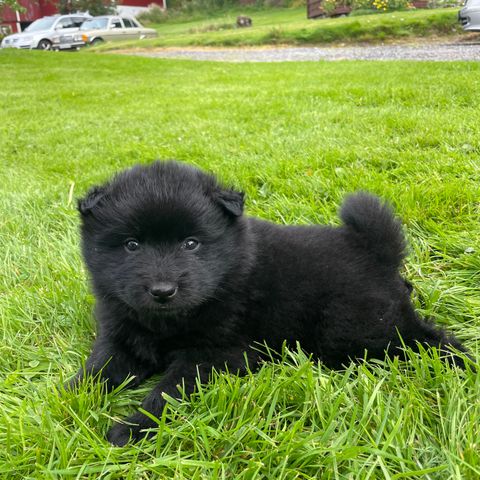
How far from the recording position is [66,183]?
4.99m

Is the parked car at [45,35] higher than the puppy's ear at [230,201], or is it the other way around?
the puppy's ear at [230,201]

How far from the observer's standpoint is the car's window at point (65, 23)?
99.7 ft

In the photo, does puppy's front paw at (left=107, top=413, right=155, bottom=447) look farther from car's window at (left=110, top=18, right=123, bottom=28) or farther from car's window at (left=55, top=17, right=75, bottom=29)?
car's window at (left=110, top=18, right=123, bottom=28)

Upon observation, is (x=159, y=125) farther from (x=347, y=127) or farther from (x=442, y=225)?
(x=442, y=225)

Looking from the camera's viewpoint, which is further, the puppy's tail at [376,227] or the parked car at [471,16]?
the parked car at [471,16]

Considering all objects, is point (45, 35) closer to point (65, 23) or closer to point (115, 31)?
point (65, 23)

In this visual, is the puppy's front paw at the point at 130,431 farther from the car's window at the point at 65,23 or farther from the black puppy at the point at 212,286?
the car's window at the point at 65,23

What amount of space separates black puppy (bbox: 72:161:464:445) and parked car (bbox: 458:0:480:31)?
1581 cm

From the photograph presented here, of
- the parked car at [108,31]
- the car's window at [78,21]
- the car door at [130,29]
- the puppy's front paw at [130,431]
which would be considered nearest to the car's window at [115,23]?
the parked car at [108,31]

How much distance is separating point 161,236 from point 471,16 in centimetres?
1683

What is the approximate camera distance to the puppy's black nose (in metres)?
1.95

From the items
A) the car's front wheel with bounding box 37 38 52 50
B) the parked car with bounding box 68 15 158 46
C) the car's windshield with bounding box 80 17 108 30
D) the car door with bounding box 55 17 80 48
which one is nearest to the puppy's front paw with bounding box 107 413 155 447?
the car's front wheel with bounding box 37 38 52 50

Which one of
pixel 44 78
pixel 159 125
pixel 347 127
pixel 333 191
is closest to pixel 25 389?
pixel 333 191

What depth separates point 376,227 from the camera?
2.60 meters
